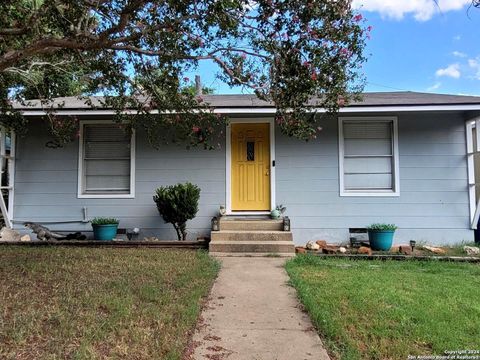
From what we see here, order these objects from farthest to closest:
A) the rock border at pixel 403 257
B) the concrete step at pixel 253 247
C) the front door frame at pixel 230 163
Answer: the front door frame at pixel 230 163
the concrete step at pixel 253 247
the rock border at pixel 403 257

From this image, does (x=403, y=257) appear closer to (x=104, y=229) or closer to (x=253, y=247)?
(x=253, y=247)

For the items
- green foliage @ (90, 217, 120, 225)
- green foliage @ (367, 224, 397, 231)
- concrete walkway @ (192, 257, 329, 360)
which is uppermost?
green foliage @ (90, 217, 120, 225)

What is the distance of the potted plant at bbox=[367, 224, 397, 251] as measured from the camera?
7.76 metres

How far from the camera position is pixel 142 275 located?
210 inches

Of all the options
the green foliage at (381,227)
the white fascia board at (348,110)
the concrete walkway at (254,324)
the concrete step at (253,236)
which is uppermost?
the white fascia board at (348,110)

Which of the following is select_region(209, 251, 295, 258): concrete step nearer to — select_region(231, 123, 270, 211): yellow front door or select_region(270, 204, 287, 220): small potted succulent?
select_region(270, 204, 287, 220): small potted succulent

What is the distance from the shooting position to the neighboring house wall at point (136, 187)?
8.64 metres

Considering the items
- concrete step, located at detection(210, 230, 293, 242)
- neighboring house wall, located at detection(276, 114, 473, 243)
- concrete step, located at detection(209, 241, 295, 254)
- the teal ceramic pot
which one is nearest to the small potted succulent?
the teal ceramic pot

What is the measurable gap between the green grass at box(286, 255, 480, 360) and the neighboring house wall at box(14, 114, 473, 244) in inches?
75.8

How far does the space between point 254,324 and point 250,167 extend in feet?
17.0

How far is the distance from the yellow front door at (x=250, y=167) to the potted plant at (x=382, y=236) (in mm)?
2249

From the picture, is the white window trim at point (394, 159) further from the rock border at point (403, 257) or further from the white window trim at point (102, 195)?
the white window trim at point (102, 195)

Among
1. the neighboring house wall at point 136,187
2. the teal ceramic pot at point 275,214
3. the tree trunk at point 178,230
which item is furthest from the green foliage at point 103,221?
the teal ceramic pot at point 275,214

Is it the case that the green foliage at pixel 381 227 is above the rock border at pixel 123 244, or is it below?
above
